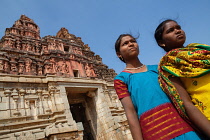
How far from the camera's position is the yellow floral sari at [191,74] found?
1426mm

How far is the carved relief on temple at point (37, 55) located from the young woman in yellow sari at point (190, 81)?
982 centimetres

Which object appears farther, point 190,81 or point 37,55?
point 37,55

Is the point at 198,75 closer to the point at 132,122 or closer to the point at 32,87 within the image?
the point at 132,122

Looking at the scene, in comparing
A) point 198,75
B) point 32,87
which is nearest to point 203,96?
point 198,75

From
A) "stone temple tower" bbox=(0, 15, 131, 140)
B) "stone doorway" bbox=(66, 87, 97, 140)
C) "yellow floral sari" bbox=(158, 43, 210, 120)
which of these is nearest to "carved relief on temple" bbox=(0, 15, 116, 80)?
"stone temple tower" bbox=(0, 15, 131, 140)

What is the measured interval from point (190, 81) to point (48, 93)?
29.7ft

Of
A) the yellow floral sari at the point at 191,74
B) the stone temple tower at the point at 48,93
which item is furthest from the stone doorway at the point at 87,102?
the yellow floral sari at the point at 191,74

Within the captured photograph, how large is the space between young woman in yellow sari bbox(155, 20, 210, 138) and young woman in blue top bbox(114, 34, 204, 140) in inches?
3.8

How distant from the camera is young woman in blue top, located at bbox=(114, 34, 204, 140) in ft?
4.68

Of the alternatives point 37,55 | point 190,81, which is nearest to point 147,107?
point 190,81

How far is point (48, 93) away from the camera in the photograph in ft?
30.0

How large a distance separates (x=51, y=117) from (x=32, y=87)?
2.28 metres

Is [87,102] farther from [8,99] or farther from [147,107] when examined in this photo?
[147,107]

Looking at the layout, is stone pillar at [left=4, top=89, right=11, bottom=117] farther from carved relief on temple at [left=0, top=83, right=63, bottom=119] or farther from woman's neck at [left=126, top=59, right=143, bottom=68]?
woman's neck at [left=126, top=59, right=143, bottom=68]
